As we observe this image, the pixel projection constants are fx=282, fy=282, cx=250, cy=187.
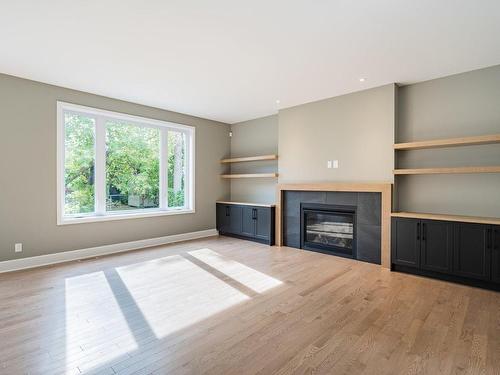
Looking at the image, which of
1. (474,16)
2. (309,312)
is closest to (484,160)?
(474,16)

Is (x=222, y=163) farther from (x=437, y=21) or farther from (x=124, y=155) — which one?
(x=437, y=21)

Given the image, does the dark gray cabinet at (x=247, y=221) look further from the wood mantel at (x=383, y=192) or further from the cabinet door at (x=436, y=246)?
the cabinet door at (x=436, y=246)

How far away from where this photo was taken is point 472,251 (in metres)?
3.37

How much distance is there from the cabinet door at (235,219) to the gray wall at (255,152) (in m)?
0.50

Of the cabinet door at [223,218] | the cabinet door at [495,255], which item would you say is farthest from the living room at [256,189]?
the cabinet door at [223,218]

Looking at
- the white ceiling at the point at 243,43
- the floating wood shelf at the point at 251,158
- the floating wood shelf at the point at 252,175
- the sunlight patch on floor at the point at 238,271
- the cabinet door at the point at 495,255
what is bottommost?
the sunlight patch on floor at the point at 238,271

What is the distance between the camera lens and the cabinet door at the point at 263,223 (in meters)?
5.64

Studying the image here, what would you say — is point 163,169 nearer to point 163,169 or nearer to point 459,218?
point 163,169

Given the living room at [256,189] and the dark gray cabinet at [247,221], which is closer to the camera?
the living room at [256,189]

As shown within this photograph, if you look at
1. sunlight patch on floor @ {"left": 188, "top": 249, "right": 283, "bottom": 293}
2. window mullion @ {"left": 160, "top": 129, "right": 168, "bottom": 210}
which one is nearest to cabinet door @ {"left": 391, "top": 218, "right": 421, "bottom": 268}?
sunlight patch on floor @ {"left": 188, "top": 249, "right": 283, "bottom": 293}

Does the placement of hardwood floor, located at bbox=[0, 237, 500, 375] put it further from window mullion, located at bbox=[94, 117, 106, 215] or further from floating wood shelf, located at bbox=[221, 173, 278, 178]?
floating wood shelf, located at bbox=[221, 173, 278, 178]

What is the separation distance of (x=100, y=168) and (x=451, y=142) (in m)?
5.38

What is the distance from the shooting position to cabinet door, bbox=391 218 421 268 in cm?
379

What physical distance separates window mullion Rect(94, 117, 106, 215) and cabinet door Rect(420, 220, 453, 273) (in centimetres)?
505
